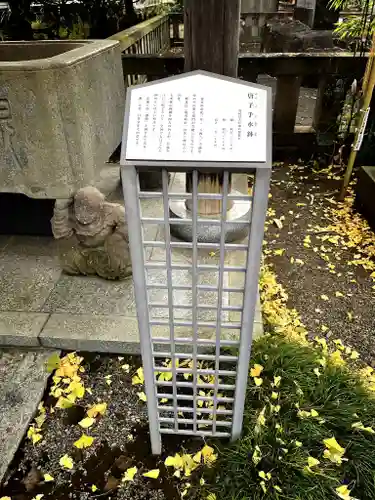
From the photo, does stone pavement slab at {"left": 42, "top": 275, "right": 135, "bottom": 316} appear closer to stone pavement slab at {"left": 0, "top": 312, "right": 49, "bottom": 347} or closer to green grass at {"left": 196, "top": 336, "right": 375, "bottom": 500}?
stone pavement slab at {"left": 0, "top": 312, "right": 49, "bottom": 347}

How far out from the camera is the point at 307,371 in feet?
7.28

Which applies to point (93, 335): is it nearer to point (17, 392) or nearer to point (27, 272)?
point (17, 392)

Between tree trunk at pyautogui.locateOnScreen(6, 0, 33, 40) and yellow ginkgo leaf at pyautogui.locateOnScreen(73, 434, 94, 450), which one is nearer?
yellow ginkgo leaf at pyautogui.locateOnScreen(73, 434, 94, 450)

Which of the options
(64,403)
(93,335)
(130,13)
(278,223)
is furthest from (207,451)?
(130,13)

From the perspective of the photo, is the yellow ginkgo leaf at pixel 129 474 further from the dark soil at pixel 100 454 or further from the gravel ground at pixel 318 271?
the gravel ground at pixel 318 271

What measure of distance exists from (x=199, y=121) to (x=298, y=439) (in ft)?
5.40

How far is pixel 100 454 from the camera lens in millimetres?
2012

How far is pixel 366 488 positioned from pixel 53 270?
260 cm

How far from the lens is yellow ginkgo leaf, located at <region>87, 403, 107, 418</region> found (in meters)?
2.18

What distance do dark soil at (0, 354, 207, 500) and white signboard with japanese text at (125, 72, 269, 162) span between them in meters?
1.63

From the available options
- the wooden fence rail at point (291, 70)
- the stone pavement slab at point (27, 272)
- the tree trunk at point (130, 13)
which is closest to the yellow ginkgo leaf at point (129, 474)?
the stone pavement slab at point (27, 272)

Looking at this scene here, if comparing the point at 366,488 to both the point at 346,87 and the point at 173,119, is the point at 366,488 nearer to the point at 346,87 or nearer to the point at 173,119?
the point at 173,119

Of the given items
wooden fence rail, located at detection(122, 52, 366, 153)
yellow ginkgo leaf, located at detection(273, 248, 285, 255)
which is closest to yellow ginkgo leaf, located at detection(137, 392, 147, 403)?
yellow ginkgo leaf, located at detection(273, 248, 285, 255)

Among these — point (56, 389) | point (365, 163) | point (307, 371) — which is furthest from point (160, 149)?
point (365, 163)
